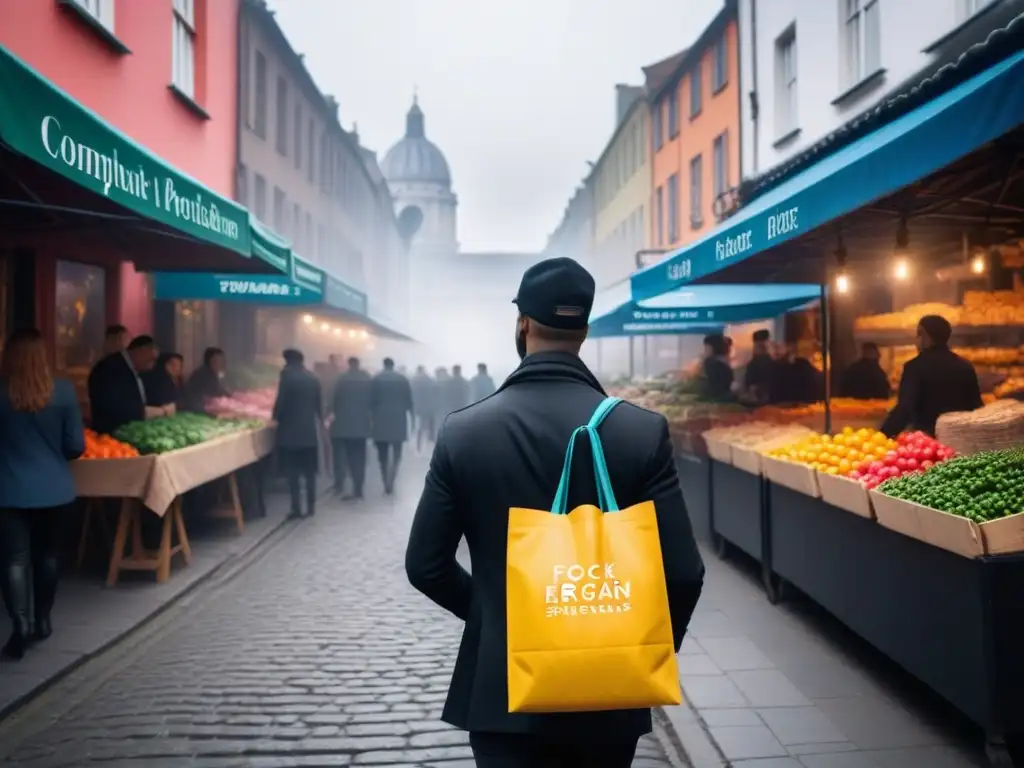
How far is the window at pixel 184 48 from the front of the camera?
14.4m

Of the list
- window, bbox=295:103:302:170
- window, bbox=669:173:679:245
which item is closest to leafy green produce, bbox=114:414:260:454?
window, bbox=295:103:302:170

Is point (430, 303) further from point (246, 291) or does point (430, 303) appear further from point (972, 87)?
point (972, 87)

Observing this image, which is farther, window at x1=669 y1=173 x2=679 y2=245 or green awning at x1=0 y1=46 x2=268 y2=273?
window at x1=669 y1=173 x2=679 y2=245

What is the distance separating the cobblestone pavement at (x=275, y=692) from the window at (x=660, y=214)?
2605 centimetres

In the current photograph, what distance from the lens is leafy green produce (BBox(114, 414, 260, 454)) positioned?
317 inches

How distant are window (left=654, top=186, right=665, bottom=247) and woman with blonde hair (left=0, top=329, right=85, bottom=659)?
28.1 metres

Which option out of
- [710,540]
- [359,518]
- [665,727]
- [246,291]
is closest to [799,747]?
[665,727]

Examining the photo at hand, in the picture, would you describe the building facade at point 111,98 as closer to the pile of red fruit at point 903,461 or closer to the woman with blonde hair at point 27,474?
the woman with blonde hair at point 27,474

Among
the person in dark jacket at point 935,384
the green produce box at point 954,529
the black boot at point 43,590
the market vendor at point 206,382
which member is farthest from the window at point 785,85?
the black boot at point 43,590

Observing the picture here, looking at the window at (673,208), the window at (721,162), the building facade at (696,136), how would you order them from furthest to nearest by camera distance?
the window at (673,208)
the window at (721,162)
the building facade at (696,136)

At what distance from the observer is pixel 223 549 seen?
963cm

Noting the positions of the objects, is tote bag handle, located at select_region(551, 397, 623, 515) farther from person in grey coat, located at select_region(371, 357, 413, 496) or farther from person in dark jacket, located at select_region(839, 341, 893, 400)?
person in grey coat, located at select_region(371, 357, 413, 496)

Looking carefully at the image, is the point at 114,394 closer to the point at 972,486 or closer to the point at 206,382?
the point at 206,382

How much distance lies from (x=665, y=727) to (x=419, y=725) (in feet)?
4.32
